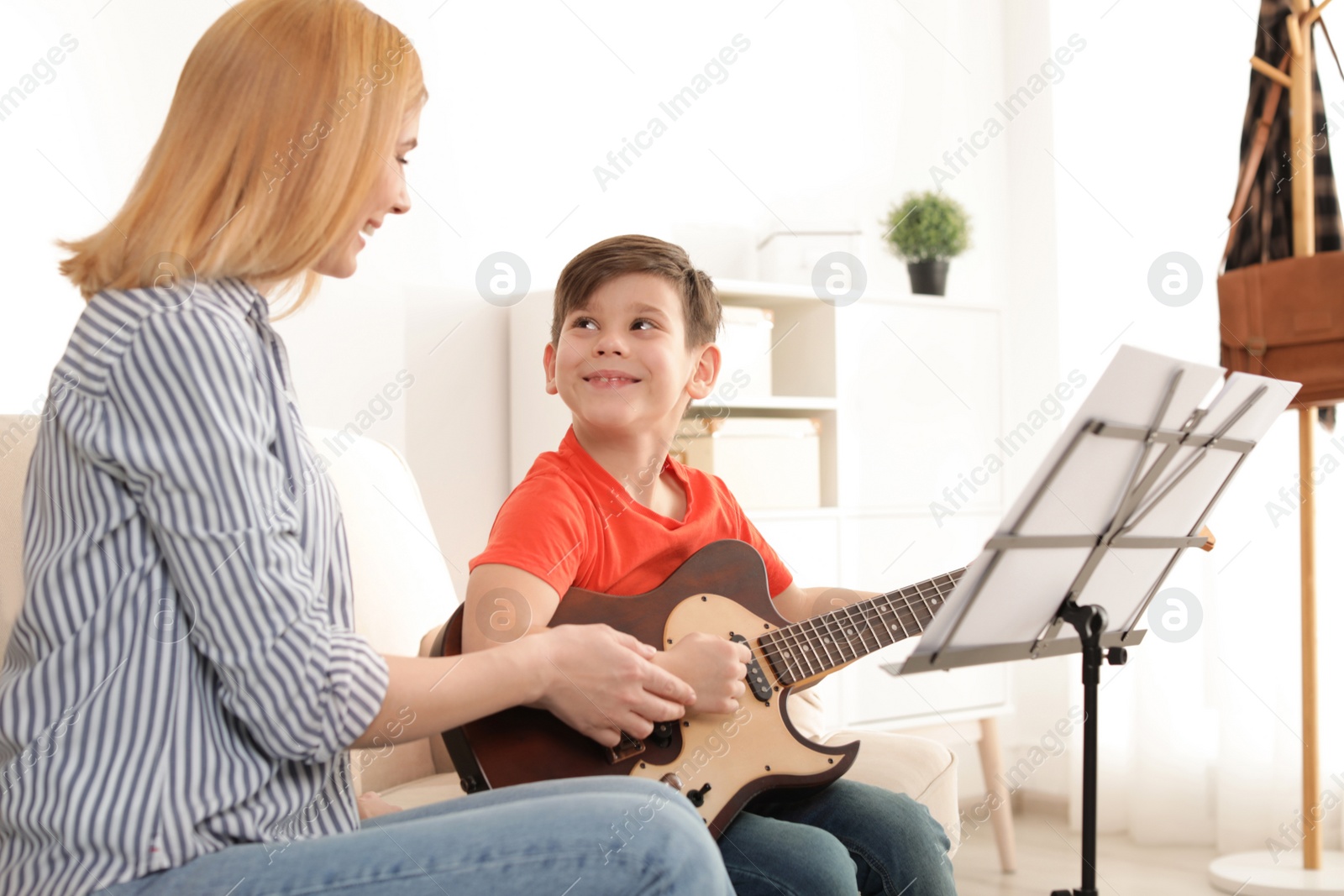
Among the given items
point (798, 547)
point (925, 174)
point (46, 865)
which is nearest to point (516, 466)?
point (798, 547)

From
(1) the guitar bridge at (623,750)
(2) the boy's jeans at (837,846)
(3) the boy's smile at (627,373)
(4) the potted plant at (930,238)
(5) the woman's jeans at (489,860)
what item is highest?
(4) the potted plant at (930,238)

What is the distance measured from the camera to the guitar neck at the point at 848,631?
1.36 meters

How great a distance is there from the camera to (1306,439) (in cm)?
238

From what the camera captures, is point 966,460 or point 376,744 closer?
point 376,744

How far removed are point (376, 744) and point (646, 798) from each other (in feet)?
0.74

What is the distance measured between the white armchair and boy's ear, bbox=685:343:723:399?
0.46 m

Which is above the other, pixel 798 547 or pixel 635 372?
pixel 635 372

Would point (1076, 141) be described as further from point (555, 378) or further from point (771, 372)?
point (555, 378)

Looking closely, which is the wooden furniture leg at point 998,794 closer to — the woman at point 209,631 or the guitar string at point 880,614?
the guitar string at point 880,614

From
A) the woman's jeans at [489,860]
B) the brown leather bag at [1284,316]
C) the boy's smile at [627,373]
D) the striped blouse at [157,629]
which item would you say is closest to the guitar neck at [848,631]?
the boy's smile at [627,373]

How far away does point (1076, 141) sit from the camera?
3188mm

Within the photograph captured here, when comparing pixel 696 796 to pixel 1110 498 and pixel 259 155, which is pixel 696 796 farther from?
pixel 259 155

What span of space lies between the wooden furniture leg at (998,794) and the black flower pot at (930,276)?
1061mm

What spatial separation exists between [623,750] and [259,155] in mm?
702
